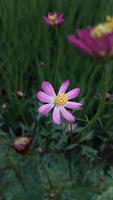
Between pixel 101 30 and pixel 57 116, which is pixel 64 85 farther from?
pixel 101 30

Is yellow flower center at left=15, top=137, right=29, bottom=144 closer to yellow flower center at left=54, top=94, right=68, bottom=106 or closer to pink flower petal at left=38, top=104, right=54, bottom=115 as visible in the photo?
pink flower petal at left=38, top=104, right=54, bottom=115

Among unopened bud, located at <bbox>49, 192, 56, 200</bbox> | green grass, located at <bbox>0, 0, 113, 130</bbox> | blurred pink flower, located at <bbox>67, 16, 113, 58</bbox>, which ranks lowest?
unopened bud, located at <bbox>49, 192, 56, 200</bbox>

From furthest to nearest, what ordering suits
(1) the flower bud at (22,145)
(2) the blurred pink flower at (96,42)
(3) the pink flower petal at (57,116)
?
(3) the pink flower petal at (57,116) → (1) the flower bud at (22,145) → (2) the blurred pink flower at (96,42)

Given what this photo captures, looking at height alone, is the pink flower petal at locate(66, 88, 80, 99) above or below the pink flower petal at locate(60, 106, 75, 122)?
above

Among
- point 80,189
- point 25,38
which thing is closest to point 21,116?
point 25,38

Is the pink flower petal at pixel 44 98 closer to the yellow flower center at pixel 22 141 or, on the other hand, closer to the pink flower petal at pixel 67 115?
the pink flower petal at pixel 67 115

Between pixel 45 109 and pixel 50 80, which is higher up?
pixel 45 109

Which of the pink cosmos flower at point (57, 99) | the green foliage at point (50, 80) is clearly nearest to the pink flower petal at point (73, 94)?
the pink cosmos flower at point (57, 99)

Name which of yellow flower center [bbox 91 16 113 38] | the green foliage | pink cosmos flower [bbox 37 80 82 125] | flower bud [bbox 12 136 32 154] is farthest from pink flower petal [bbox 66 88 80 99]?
yellow flower center [bbox 91 16 113 38]

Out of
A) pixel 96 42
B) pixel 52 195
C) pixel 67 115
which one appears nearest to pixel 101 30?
pixel 96 42
